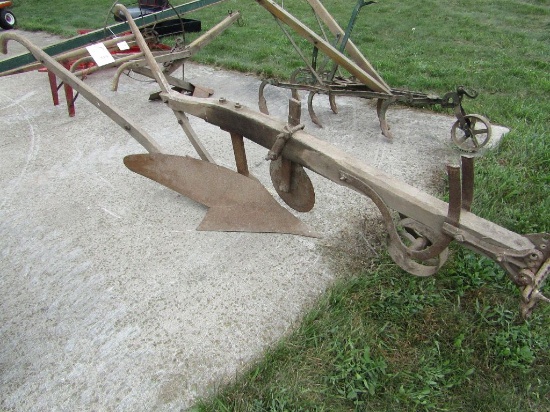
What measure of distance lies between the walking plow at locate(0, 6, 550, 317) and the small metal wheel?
1.15 m

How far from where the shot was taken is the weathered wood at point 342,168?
135 centimetres

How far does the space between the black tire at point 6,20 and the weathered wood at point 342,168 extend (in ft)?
24.7

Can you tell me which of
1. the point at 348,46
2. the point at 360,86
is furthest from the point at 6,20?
the point at 360,86

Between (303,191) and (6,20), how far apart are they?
840 centimetres

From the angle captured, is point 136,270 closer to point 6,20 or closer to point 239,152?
point 239,152

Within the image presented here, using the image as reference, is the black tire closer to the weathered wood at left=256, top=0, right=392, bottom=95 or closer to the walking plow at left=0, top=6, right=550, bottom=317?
the walking plow at left=0, top=6, right=550, bottom=317

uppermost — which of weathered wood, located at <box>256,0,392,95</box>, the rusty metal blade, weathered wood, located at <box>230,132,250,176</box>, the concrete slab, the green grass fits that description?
weathered wood, located at <box>256,0,392,95</box>

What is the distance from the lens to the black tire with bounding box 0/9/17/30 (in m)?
7.68

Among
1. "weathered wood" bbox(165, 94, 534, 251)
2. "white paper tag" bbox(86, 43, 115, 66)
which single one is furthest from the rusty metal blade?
"white paper tag" bbox(86, 43, 115, 66)

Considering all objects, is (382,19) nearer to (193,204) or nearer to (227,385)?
(193,204)

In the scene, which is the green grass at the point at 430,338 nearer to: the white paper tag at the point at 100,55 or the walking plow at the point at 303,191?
the walking plow at the point at 303,191

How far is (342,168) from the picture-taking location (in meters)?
1.63

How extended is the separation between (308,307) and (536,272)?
0.98 meters

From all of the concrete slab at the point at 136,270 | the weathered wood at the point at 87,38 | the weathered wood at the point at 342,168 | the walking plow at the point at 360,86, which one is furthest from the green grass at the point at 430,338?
the weathered wood at the point at 87,38
